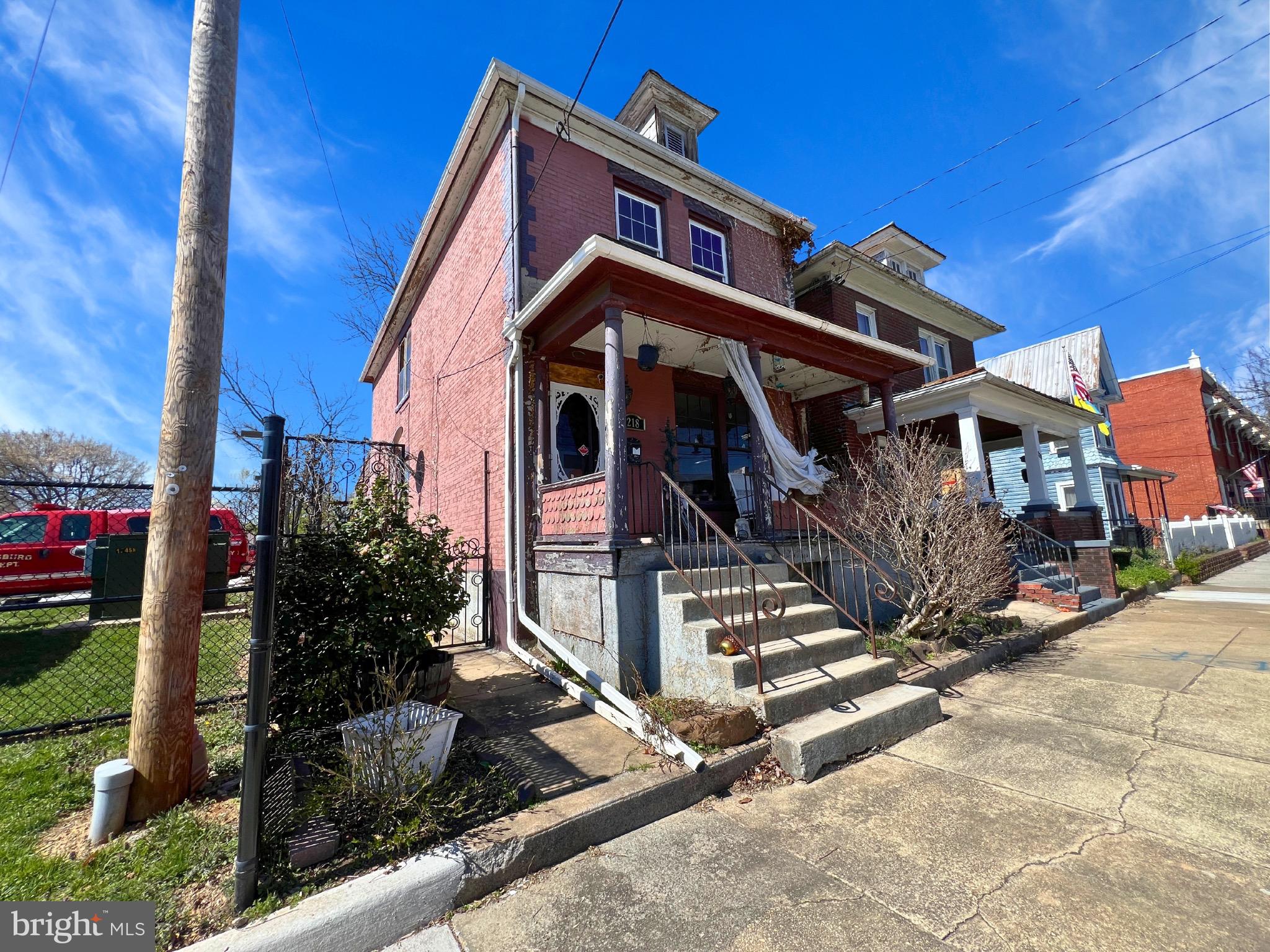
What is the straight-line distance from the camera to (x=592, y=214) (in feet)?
26.1

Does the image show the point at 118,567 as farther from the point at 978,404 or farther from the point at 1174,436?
the point at 1174,436

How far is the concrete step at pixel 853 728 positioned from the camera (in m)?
3.49

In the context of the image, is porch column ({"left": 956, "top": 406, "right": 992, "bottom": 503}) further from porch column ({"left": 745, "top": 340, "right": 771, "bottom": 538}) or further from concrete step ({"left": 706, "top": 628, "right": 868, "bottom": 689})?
concrete step ({"left": 706, "top": 628, "right": 868, "bottom": 689})

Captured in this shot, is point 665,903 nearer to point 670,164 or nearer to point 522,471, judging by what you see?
point 522,471

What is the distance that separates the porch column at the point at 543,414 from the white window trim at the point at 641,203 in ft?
8.73

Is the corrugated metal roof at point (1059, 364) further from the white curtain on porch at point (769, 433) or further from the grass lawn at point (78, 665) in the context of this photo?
the grass lawn at point (78, 665)

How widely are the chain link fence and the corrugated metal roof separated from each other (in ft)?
61.6

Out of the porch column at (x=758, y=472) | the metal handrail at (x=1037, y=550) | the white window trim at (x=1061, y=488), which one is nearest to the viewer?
the porch column at (x=758, y=472)

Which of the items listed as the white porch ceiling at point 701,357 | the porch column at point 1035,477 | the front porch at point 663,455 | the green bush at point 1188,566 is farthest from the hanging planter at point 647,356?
the green bush at point 1188,566

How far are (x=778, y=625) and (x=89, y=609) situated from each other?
29.2 ft

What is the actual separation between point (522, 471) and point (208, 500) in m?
3.72

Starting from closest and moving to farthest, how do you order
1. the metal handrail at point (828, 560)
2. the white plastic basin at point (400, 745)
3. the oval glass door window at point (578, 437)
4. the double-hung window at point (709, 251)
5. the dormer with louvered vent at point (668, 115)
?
the white plastic basin at point (400, 745)
the metal handrail at point (828, 560)
the oval glass door window at point (578, 437)
the double-hung window at point (709, 251)
the dormer with louvered vent at point (668, 115)

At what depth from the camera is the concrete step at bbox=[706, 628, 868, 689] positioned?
13.1ft

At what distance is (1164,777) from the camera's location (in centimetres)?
321
